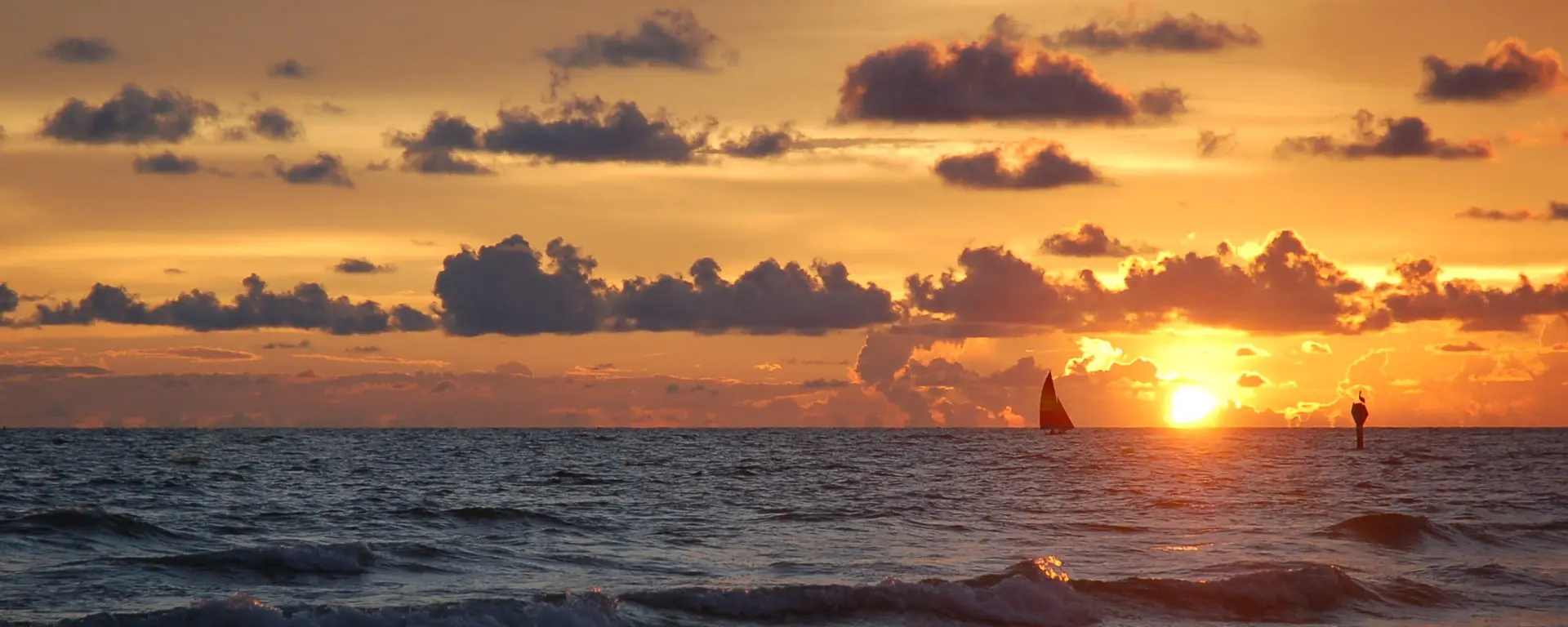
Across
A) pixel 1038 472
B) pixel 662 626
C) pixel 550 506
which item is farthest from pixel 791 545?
pixel 1038 472

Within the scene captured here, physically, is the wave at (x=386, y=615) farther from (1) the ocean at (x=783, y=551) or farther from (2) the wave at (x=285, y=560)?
(2) the wave at (x=285, y=560)

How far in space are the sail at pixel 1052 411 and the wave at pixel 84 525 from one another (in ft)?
437

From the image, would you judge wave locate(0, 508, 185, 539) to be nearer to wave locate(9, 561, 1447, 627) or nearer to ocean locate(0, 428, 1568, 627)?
ocean locate(0, 428, 1568, 627)

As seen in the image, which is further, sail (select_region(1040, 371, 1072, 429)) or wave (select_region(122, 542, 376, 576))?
sail (select_region(1040, 371, 1072, 429))

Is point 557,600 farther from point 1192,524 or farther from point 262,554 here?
point 1192,524

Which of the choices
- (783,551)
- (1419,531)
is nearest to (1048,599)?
(783,551)

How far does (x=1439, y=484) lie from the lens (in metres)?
66.1

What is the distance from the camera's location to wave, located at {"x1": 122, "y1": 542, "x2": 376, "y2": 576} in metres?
31.9

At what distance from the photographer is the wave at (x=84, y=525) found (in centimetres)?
3800

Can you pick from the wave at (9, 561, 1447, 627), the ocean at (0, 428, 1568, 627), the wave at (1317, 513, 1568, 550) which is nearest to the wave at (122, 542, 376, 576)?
the ocean at (0, 428, 1568, 627)

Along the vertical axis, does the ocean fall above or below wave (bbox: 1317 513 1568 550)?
below

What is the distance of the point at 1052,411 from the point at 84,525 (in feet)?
460

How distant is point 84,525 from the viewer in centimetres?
3869

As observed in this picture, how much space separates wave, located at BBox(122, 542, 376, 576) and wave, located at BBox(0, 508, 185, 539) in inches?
216
